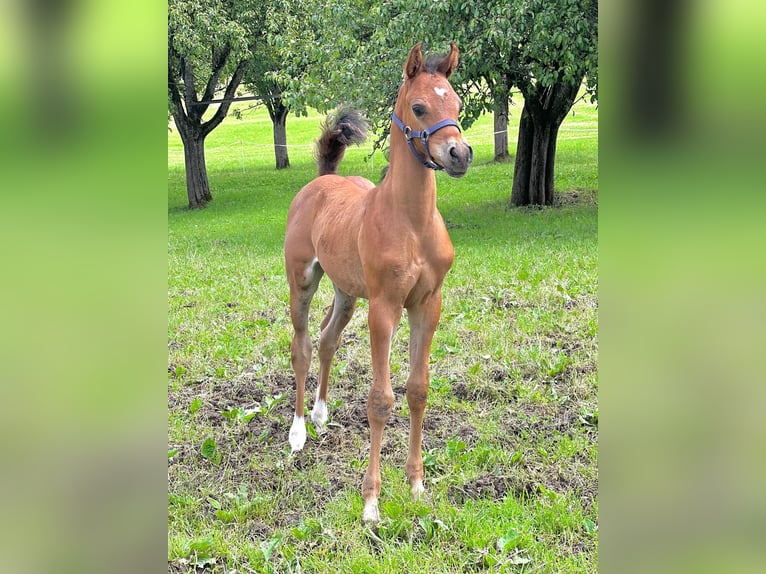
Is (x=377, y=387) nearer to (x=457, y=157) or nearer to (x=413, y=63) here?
(x=457, y=157)

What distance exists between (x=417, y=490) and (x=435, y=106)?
2.05 metres

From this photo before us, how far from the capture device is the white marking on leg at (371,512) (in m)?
3.45

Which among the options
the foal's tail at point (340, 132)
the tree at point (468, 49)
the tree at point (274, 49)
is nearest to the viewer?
the foal's tail at point (340, 132)

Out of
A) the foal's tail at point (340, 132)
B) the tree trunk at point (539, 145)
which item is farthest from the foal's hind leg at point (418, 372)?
the tree trunk at point (539, 145)

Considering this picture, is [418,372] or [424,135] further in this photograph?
[418,372]

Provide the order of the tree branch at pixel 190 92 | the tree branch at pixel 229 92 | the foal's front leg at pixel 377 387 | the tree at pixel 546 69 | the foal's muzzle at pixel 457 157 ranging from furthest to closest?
the tree branch at pixel 229 92, the tree branch at pixel 190 92, the tree at pixel 546 69, the foal's front leg at pixel 377 387, the foal's muzzle at pixel 457 157

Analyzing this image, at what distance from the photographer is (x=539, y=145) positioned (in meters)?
13.5

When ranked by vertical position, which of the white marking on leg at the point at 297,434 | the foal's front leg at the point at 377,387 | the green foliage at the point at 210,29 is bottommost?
the white marking on leg at the point at 297,434

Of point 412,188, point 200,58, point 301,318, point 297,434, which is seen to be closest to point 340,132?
point 301,318

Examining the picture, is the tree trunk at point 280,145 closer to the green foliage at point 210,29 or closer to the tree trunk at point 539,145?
the green foliage at point 210,29

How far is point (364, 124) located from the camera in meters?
4.72

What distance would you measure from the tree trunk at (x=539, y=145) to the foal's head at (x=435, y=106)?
10.3 meters

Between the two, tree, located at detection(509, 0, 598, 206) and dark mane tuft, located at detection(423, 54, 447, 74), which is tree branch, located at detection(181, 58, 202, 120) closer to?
tree, located at detection(509, 0, 598, 206)
